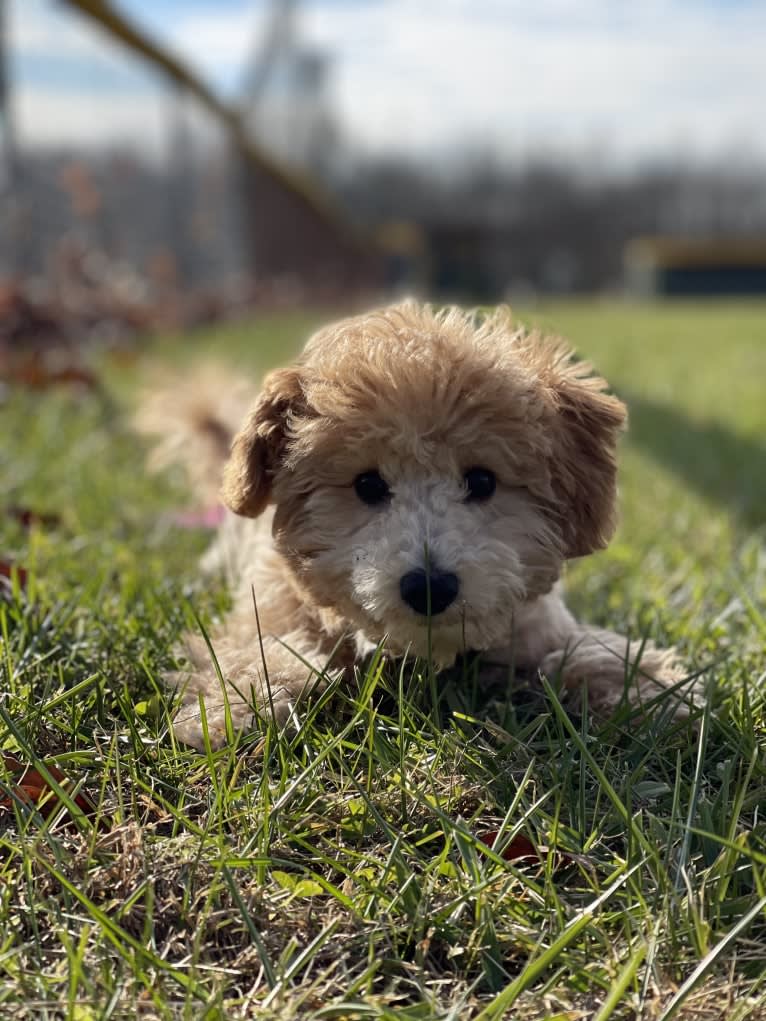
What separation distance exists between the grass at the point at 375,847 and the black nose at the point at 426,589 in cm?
16

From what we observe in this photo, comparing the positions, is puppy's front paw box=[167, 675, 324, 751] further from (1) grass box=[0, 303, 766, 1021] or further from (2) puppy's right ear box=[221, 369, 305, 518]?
(2) puppy's right ear box=[221, 369, 305, 518]

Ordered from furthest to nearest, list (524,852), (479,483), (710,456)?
1. (710,456)
2. (479,483)
3. (524,852)

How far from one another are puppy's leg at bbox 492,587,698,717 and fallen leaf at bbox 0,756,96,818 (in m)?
1.03

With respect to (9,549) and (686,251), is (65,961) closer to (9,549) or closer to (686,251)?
(9,549)

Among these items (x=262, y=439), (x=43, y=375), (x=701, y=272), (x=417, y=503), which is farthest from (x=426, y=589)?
(x=701, y=272)

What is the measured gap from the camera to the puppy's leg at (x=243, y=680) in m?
2.05

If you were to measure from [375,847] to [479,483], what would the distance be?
31.8 inches

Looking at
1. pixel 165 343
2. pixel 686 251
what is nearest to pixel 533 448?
pixel 165 343

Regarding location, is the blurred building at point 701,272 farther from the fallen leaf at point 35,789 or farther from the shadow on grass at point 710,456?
the fallen leaf at point 35,789

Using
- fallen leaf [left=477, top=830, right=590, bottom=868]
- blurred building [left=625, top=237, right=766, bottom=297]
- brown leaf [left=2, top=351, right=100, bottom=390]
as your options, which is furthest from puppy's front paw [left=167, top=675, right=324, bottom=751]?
blurred building [left=625, top=237, right=766, bottom=297]

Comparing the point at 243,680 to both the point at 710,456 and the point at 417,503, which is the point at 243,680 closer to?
the point at 417,503

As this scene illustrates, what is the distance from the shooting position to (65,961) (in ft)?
5.01

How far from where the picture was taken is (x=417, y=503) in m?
2.13

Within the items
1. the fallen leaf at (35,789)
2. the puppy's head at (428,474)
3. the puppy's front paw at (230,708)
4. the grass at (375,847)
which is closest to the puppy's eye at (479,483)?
the puppy's head at (428,474)
